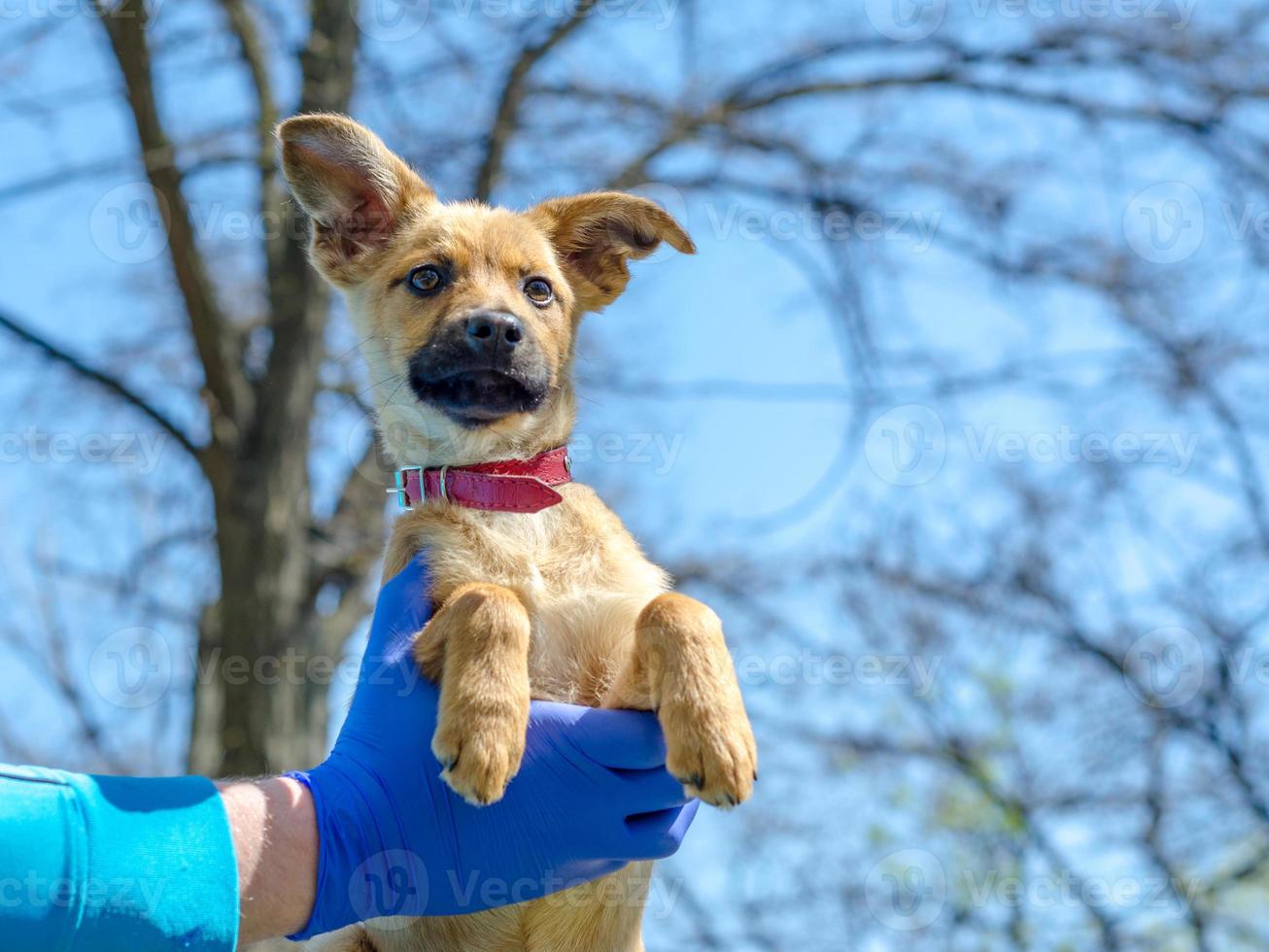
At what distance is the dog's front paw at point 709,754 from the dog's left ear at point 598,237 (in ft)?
6.47

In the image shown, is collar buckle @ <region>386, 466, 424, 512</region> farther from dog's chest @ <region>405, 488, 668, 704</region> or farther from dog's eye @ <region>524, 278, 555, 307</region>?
dog's eye @ <region>524, 278, 555, 307</region>

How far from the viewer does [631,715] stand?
10.5 feet

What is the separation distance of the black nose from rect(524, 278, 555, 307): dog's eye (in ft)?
1.63

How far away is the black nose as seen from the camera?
3707mm

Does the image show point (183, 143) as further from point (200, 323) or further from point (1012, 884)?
point (1012, 884)

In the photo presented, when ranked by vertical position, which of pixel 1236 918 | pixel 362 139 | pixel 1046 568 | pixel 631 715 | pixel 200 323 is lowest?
pixel 1236 918

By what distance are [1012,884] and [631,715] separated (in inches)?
426

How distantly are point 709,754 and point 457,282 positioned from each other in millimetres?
2017

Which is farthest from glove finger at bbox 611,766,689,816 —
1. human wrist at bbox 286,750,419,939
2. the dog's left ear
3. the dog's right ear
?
the dog's right ear

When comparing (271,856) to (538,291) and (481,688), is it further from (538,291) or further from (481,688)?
(538,291)

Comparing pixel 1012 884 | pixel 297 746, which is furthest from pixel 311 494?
pixel 1012 884

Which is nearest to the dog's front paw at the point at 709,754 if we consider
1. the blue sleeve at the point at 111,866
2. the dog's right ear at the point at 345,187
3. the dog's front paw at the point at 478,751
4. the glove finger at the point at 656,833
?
the dog's front paw at the point at 478,751

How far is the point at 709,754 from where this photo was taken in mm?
2838

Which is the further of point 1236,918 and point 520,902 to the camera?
point 1236,918
